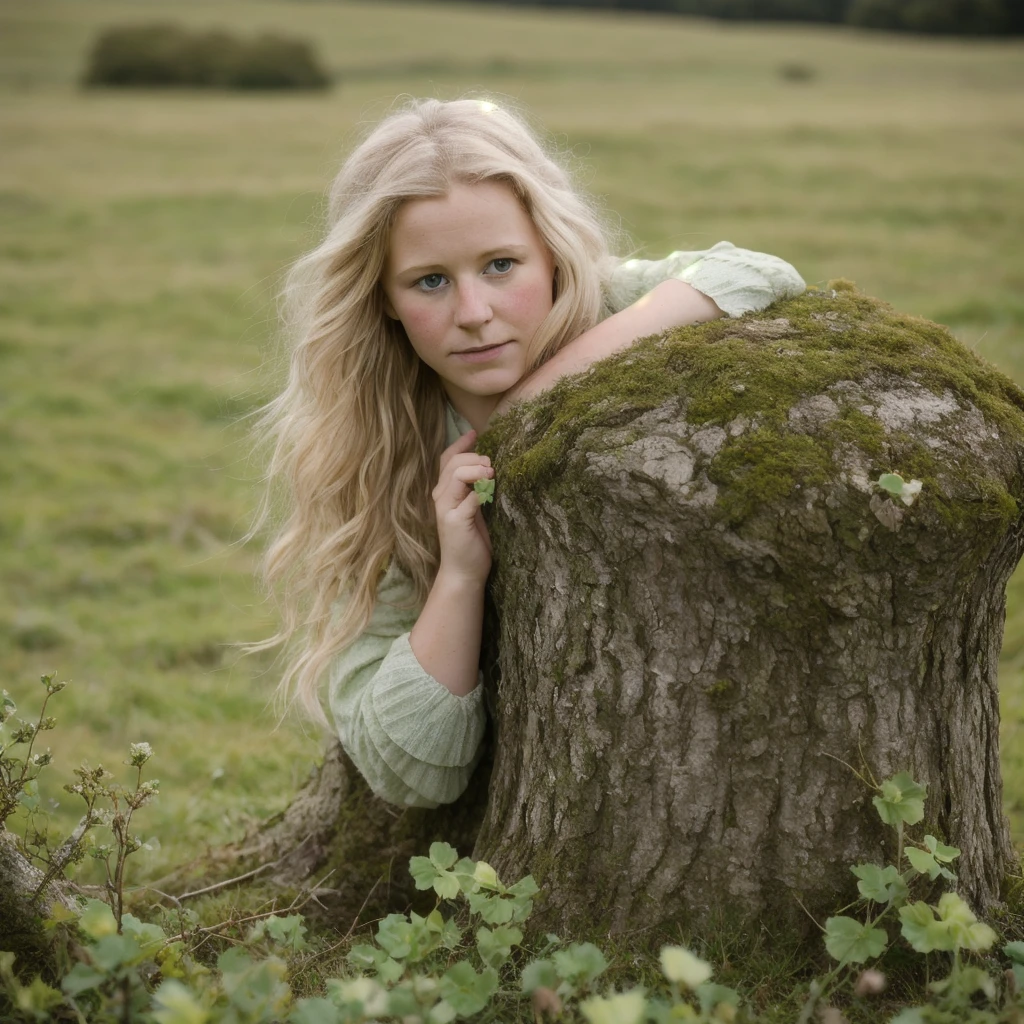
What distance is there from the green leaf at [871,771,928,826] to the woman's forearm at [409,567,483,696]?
3.01 feet

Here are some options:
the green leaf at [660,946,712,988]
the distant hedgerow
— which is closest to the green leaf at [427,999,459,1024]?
the green leaf at [660,946,712,988]

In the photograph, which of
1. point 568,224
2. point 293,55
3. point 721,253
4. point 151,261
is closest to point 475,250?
point 568,224

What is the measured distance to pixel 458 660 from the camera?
239 cm

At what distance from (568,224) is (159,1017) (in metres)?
1.96

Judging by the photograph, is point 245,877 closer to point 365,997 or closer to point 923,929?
point 365,997

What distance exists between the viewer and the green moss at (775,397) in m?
1.89

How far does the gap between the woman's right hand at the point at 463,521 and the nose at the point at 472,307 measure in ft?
1.00

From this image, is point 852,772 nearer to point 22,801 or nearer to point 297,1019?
point 297,1019

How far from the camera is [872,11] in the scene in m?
43.6

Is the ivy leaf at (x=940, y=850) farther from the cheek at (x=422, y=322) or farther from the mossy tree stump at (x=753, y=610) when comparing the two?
the cheek at (x=422, y=322)

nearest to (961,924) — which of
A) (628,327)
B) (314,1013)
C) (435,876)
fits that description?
(435,876)

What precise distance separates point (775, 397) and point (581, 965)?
42.3 inches

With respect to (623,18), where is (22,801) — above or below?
below

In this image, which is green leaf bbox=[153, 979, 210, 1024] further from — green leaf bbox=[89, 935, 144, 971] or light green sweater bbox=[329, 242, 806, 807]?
light green sweater bbox=[329, 242, 806, 807]
